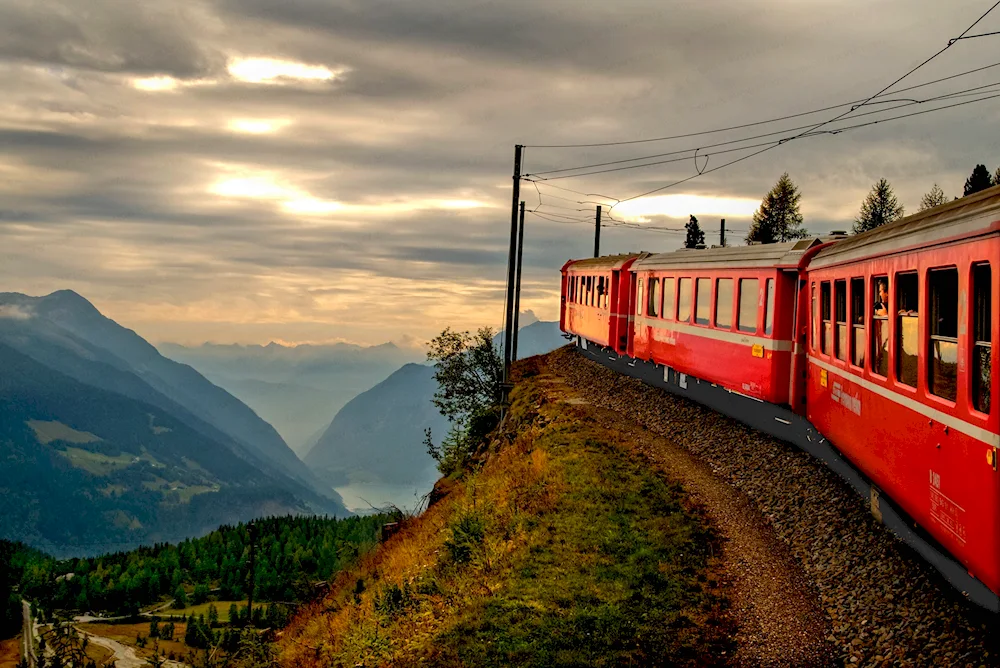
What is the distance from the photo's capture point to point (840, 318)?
51.2 ft

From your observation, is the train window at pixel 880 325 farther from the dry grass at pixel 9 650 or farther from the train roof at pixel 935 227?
the dry grass at pixel 9 650

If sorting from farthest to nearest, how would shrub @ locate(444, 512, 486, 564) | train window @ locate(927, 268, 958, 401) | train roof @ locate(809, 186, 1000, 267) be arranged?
shrub @ locate(444, 512, 486, 564) → train window @ locate(927, 268, 958, 401) → train roof @ locate(809, 186, 1000, 267)

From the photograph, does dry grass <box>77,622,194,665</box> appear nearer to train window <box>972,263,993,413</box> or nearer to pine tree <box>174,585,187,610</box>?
pine tree <box>174,585,187,610</box>

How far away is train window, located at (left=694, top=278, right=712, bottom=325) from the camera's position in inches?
939

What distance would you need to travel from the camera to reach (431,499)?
33094 millimetres

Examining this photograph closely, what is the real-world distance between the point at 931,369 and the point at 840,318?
5.68 meters

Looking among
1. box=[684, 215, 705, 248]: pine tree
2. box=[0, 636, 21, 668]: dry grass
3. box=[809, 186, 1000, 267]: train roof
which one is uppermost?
box=[684, 215, 705, 248]: pine tree

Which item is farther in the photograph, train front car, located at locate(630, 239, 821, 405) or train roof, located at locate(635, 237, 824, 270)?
train front car, located at locate(630, 239, 821, 405)

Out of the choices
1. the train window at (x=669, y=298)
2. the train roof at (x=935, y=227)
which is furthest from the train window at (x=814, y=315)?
the train window at (x=669, y=298)

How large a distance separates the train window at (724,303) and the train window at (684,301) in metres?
2.23

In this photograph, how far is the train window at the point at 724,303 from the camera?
22.4 metres

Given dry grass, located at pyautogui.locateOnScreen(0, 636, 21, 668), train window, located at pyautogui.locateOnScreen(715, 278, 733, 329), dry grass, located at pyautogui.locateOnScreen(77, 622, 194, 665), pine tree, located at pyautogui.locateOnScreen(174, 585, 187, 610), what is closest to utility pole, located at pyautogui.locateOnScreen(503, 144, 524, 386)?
train window, located at pyautogui.locateOnScreen(715, 278, 733, 329)

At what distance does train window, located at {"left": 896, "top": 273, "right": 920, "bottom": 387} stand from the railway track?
2.59 m

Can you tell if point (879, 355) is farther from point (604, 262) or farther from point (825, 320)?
point (604, 262)
